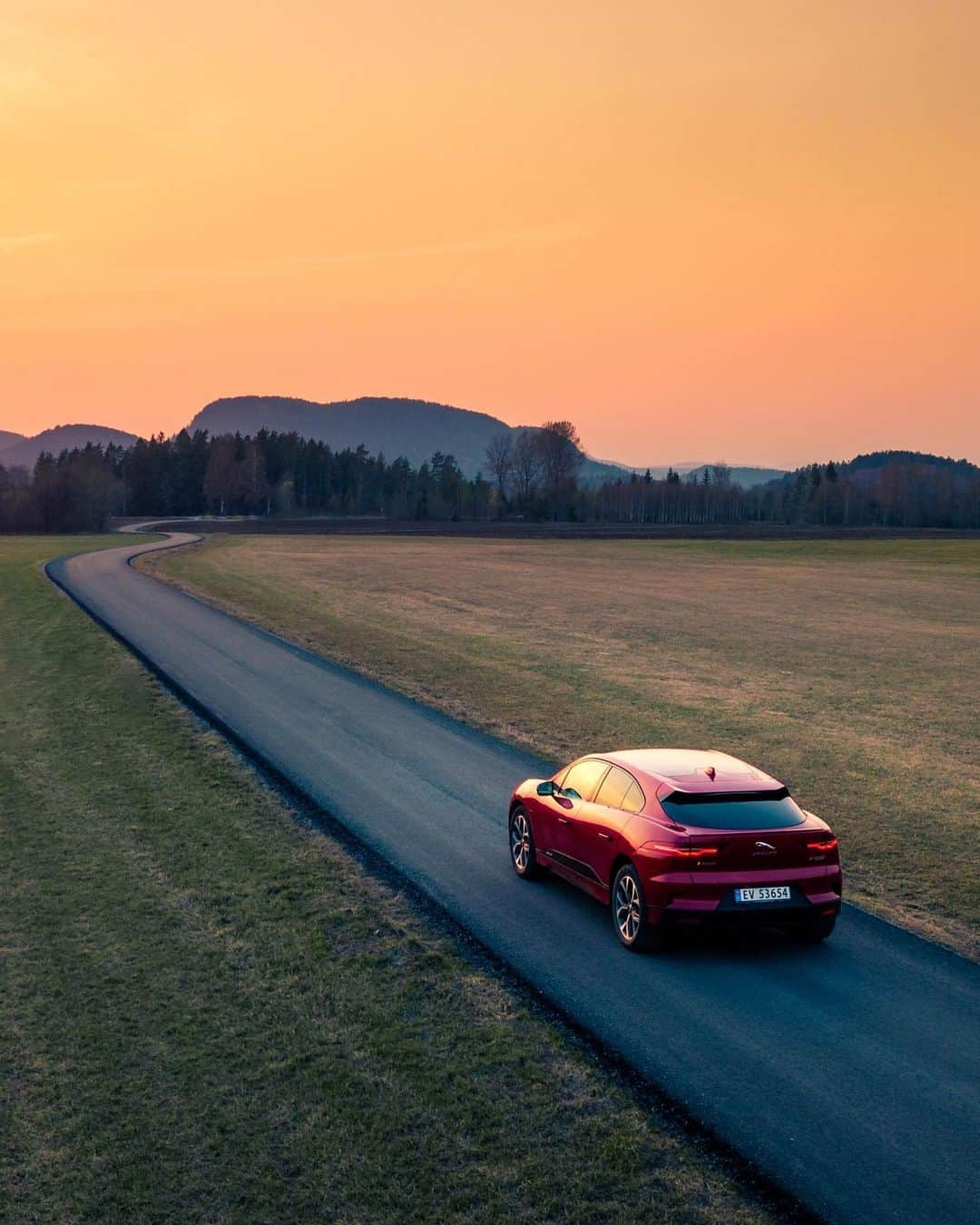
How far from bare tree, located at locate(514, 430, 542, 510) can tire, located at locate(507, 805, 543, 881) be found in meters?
181

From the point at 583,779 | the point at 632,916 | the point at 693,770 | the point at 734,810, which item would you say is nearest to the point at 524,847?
the point at 583,779

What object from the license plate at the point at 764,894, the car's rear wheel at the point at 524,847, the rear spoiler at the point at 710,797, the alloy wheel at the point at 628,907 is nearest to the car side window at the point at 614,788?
the rear spoiler at the point at 710,797

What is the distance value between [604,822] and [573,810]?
0.77 m

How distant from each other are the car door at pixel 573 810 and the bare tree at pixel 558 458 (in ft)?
594

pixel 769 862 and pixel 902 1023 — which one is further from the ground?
pixel 769 862

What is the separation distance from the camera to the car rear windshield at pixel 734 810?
10758mm

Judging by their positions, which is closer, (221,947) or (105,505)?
(221,947)

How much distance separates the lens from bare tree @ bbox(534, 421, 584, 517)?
19325cm

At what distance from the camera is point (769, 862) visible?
34.9 ft

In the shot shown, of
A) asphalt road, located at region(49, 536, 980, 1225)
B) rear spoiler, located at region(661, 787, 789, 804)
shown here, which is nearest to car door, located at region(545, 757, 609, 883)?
asphalt road, located at region(49, 536, 980, 1225)

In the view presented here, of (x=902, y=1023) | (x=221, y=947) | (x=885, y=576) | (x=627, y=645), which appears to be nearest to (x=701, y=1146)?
(x=902, y=1023)

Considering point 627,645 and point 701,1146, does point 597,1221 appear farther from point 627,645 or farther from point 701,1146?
point 627,645

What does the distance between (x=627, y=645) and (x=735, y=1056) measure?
1064 inches

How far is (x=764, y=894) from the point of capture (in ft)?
34.7
